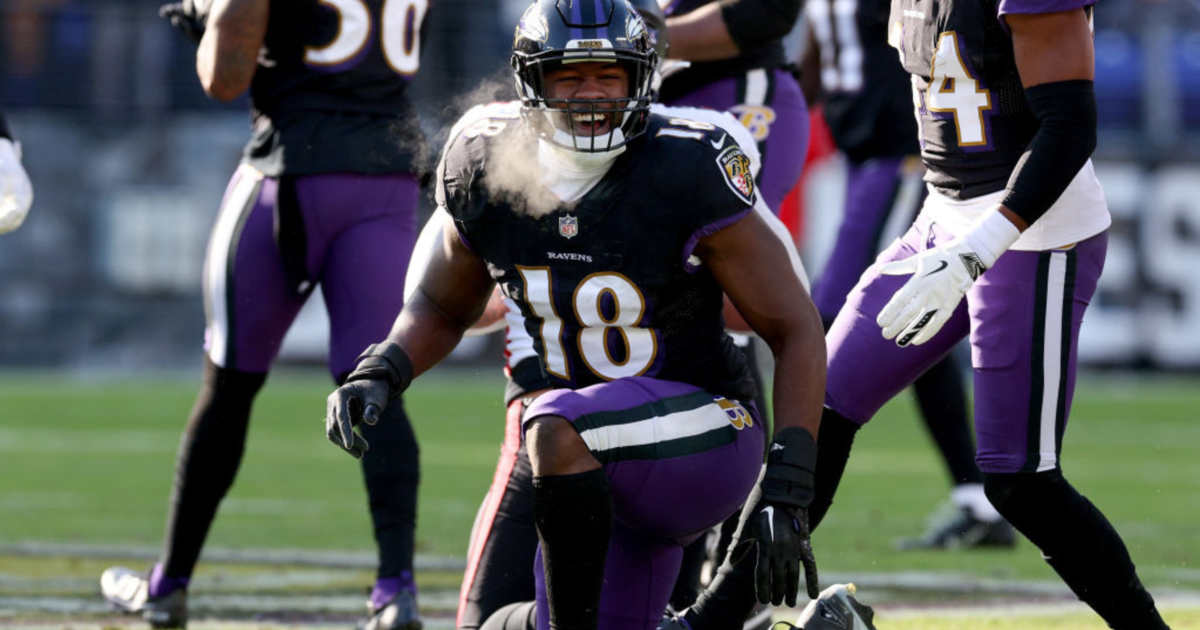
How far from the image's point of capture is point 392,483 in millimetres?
4250

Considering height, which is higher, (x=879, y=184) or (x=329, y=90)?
(x=329, y=90)

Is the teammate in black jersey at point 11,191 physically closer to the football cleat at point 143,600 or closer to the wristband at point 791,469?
the football cleat at point 143,600

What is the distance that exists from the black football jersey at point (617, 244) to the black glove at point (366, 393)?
0.81 feet

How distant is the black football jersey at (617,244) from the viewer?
10.4ft

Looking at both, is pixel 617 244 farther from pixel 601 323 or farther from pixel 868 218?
pixel 868 218

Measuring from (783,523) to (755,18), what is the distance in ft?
6.37

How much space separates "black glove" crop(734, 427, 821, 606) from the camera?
292cm

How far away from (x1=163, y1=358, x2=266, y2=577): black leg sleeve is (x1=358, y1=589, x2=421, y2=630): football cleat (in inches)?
21.5

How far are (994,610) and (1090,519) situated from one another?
3.52 ft

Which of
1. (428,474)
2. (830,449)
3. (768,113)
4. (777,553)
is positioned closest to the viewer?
(777,553)

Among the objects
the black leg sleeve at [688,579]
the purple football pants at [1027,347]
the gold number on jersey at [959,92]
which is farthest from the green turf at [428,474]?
the gold number on jersey at [959,92]

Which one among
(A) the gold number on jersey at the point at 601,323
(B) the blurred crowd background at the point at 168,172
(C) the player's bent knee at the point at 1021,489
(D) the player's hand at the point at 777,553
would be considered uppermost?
(A) the gold number on jersey at the point at 601,323

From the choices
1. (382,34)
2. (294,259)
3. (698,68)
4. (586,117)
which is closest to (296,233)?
(294,259)

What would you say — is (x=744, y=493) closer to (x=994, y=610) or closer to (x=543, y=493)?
(x=543, y=493)
